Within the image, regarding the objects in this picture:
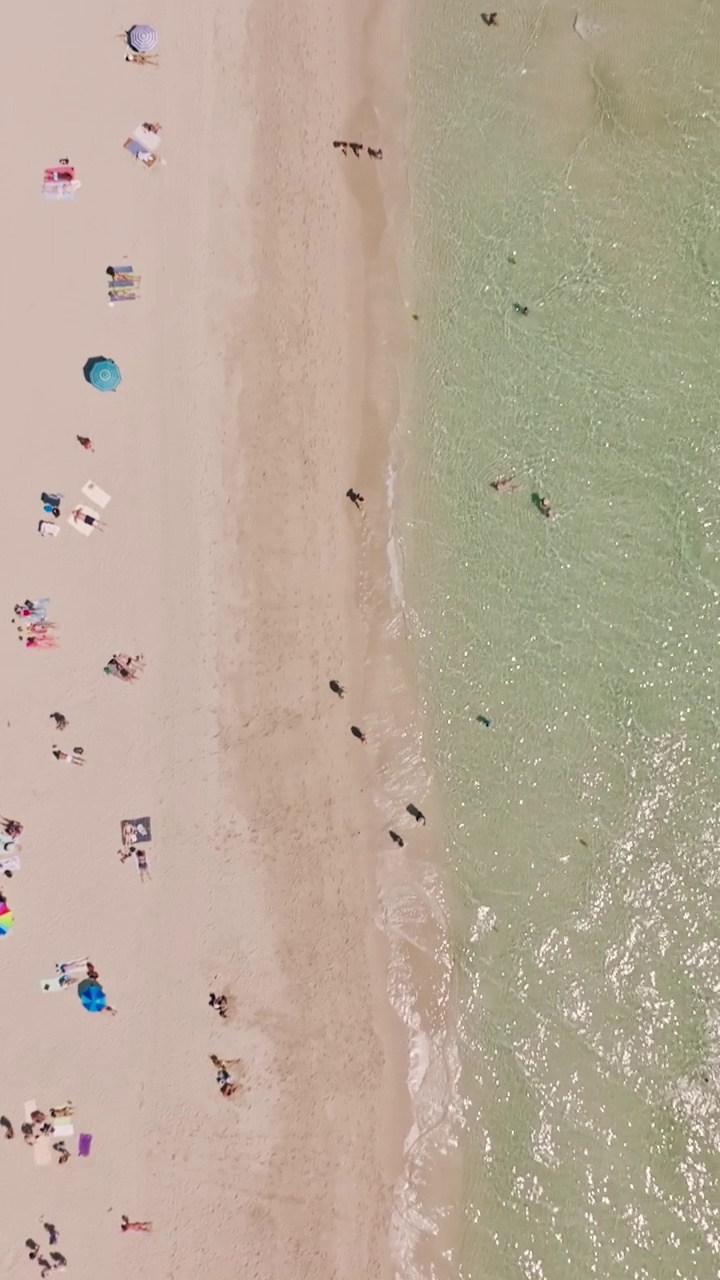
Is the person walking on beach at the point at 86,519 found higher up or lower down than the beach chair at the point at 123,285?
lower down

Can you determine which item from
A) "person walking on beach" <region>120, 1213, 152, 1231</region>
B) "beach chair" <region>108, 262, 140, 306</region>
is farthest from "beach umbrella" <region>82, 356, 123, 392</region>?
"person walking on beach" <region>120, 1213, 152, 1231</region>

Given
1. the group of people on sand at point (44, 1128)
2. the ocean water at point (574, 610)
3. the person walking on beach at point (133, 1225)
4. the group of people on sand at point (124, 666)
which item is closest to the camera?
the ocean water at point (574, 610)

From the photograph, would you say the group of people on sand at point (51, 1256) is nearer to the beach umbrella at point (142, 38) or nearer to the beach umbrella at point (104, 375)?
the beach umbrella at point (104, 375)

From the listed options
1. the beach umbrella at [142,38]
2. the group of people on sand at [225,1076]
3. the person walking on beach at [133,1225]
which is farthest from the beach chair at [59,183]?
Answer: the person walking on beach at [133,1225]

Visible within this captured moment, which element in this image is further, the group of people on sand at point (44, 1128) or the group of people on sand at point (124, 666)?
the group of people on sand at point (124, 666)

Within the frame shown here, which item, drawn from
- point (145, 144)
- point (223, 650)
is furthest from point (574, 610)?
point (145, 144)

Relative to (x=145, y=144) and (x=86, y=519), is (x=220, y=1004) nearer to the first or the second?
(x=86, y=519)

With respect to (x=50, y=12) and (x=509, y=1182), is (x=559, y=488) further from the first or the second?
(x=50, y=12)
